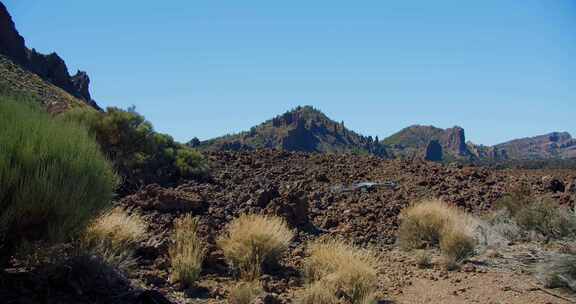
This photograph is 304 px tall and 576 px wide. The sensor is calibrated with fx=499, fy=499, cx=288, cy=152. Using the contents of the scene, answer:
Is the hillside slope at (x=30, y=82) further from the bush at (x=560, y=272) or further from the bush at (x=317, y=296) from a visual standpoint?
the bush at (x=560, y=272)

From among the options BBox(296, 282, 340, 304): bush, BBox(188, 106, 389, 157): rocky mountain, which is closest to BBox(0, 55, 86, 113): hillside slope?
BBox(296, 282, 340, 304): bush

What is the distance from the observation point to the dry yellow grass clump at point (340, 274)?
5848 millimetres

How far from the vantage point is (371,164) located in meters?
18.2

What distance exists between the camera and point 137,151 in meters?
15.0

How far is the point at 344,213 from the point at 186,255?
17.5 feet

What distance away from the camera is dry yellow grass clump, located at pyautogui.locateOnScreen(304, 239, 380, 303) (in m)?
5.85

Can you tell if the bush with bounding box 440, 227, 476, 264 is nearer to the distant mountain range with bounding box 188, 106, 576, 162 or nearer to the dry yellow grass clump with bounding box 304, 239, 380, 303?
the dry yellow grass clump with bounding box 304, 239, 380, 303

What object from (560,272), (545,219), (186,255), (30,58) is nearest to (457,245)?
(560,272)

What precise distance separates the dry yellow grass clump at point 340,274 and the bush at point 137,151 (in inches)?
295

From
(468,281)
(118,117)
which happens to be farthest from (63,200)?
(118,117)

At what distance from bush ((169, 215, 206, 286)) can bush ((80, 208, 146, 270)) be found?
0.51m

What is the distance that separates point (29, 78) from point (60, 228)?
2839cm

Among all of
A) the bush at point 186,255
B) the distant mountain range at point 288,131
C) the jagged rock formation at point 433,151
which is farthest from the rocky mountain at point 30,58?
the jagged rock formation at point 433,151

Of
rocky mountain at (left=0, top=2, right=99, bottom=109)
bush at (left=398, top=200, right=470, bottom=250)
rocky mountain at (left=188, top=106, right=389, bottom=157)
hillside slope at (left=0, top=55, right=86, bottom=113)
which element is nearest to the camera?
bush at (left=398, top=200, right=470, bottom=250)
